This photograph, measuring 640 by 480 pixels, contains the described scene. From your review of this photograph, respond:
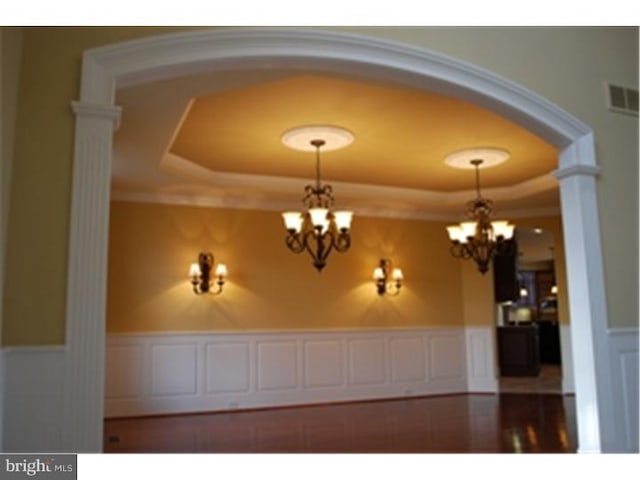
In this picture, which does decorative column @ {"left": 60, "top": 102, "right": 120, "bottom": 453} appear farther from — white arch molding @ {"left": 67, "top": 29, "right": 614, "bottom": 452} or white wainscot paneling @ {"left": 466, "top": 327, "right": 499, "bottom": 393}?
white wainscot paneling @ {"left": 466, "top": 327, "right": 499, "bottom": 393}

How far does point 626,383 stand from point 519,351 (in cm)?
678

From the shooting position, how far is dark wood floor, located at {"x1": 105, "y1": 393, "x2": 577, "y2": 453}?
4832mm

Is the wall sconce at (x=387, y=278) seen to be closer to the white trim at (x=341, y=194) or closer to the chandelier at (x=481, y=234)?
the white trim at (x=341, y=194)

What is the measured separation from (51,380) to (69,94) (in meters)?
1.32

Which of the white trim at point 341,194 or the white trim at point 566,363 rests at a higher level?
the white trim at point 341,194

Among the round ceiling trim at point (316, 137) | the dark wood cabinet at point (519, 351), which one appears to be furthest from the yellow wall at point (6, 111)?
the dark wood cabinet at point (519, 351)

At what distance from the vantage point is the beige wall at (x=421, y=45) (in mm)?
2438

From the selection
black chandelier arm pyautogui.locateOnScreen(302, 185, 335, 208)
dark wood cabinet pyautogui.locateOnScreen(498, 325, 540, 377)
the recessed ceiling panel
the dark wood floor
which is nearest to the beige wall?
the recessed ceiling panel

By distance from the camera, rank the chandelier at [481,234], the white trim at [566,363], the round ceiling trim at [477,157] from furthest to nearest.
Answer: the white trim at [566,363] → the chandelier at [481,234] → the round ceiling trim at [477,157]

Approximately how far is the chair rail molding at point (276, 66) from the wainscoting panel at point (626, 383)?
112 millimetres

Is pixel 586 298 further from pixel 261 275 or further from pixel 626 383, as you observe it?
pixel 261 275
